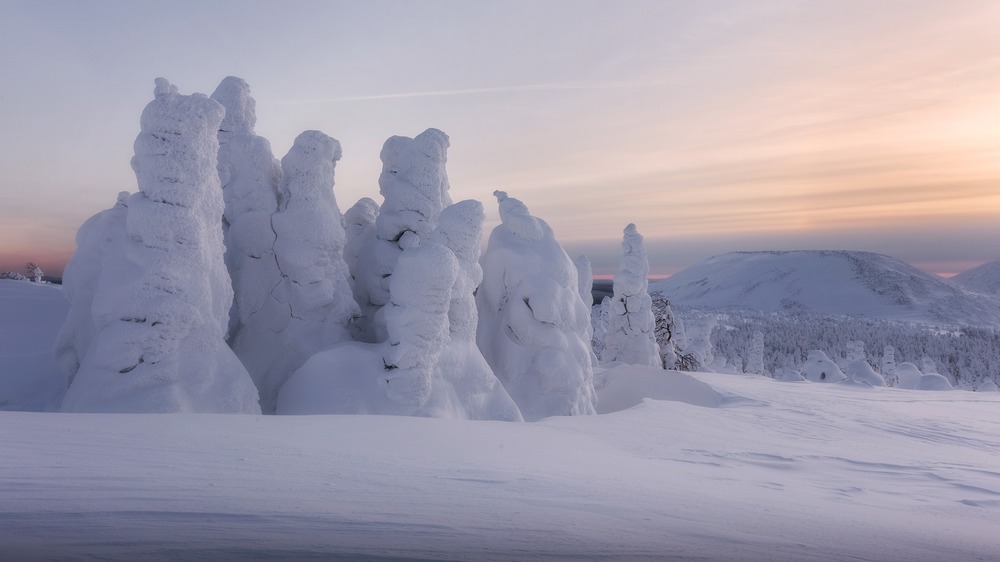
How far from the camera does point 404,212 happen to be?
10.4m

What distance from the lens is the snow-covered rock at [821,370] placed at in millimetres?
25642

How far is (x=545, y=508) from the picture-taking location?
3.69 meters

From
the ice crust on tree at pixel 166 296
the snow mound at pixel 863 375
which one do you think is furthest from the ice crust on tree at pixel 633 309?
the ice crust on tree at pixel 166 296

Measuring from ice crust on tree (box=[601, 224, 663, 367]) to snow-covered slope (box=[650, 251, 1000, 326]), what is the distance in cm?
12061

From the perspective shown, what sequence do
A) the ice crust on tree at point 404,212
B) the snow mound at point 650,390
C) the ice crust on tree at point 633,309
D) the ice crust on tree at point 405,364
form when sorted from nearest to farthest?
the ice crust on tree at point 405,364 < the ice crust on tree at point 404,212 < the snow mound at point 650,390 < the ice crust on tree at point 633,309

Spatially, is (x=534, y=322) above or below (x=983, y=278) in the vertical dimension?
above

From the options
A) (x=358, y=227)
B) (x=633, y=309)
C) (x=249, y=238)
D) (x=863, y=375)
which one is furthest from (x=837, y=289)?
(x=249, y=238)

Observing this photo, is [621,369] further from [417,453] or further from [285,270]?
[417,453]

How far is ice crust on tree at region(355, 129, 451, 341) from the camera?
33.8 ft

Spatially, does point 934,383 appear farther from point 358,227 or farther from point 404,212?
point 358,227

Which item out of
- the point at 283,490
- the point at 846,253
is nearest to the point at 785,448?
the point at 283,490

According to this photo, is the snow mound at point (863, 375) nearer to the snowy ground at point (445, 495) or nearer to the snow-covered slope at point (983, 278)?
the snowy ground at point (445, 495)

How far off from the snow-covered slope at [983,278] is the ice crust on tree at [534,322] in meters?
204

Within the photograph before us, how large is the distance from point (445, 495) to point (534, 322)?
7706 millimetres
